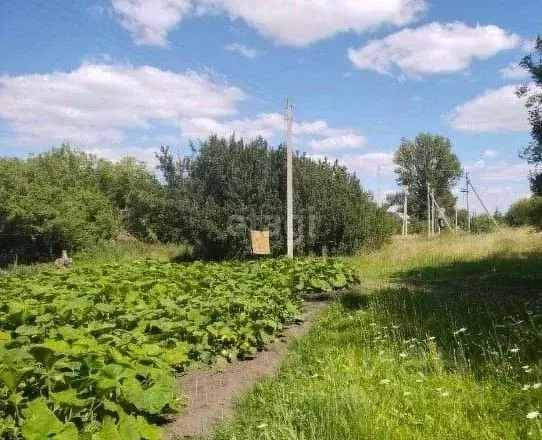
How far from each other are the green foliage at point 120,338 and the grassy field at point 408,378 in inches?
25.7

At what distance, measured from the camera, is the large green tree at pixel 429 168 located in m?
64.4

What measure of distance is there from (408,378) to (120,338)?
8.18ft

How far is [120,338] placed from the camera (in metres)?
4.48

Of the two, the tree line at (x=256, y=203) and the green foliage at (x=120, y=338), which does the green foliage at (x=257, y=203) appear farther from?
the green foliage at (x=120, y=338)

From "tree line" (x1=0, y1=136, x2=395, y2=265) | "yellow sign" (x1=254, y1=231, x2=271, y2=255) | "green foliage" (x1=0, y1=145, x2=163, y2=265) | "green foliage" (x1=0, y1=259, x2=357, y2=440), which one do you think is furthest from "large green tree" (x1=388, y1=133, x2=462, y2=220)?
"green foliage" (x1=0, y1=259, x2=357, y2=440)

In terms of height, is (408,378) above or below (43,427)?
below

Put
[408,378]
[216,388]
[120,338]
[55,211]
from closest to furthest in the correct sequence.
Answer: [408,378]
[120,338]
[216,388]
[55,211]

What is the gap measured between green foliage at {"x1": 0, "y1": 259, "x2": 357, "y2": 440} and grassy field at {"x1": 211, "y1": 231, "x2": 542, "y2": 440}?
2.14 feet

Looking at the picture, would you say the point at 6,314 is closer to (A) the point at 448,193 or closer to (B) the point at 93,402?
(B) the point at 93,402

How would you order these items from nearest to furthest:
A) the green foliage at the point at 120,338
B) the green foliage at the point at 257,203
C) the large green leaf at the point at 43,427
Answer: the large green leaf at the point at 43,427 < the green foliage at the point at 120,338 < the green foliage at the point at 257,203

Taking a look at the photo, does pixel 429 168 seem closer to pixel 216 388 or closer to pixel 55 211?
pixel 55 211

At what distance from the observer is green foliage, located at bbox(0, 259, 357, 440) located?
3086mm

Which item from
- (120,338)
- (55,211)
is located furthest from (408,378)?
(55,211)

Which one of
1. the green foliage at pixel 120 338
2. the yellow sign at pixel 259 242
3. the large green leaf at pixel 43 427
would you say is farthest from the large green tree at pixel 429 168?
the large green leaf at pixel 43 427
